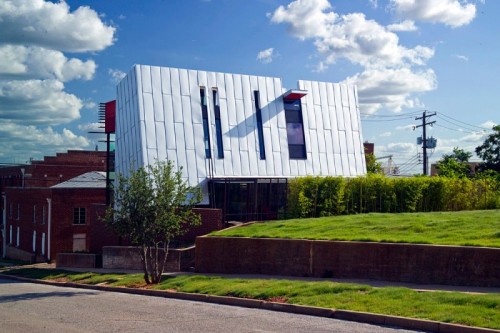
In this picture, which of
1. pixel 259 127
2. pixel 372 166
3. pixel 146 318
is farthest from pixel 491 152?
pixel 146 318

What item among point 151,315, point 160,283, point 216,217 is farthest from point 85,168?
point 151,315

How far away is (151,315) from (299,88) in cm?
2052

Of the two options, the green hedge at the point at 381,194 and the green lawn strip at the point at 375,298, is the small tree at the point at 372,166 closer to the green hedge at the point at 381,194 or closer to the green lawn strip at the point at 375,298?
the green hedge at the point at 381,194

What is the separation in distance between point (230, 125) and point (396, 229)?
13.4 m

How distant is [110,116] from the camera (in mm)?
36312

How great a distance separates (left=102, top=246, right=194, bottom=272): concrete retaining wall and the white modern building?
422 cm

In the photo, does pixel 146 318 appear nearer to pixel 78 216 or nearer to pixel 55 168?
pixel 78 216

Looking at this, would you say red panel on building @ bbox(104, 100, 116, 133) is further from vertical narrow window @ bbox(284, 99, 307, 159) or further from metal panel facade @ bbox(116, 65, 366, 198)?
vertical narrow window @ bbox(284, 99, 307, 159)

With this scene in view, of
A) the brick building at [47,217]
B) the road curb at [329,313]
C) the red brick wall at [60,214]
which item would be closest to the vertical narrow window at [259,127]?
the road curb at [329,313]

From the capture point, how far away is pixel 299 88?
3198 centimetres

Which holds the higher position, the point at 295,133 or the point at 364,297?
the point at 295,133

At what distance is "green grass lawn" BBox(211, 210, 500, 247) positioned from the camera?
52.2ft

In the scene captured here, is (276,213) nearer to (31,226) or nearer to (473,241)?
(473,241)

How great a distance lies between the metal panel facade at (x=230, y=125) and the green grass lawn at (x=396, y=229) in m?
6.76
